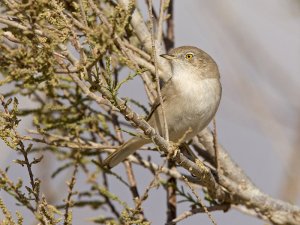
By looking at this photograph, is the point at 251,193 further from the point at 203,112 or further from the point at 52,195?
the point at 52,195

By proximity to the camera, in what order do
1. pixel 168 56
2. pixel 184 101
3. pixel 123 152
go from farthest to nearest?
pixel 168 56 < pixel 184 101 < pixel 123 152

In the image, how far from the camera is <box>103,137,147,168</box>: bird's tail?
4742mm

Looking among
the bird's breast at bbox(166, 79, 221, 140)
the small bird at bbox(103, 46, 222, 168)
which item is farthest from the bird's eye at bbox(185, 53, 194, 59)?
the bird's breast at bbox(166, 79, 221, 140)

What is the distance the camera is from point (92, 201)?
5.16 metres

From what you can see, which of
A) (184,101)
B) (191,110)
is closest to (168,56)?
(184,101)

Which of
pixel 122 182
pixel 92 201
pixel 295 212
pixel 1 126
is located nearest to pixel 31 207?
pixel 1 126

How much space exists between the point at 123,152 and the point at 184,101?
0.65 m

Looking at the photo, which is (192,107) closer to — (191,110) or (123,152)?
(191,110)

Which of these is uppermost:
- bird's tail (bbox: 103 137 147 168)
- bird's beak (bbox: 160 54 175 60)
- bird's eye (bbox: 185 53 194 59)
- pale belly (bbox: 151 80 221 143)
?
bird's eye (bbox: 185 53 194 59)

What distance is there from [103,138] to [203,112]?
87 centimetres

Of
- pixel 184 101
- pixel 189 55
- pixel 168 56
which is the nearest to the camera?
pixel 184 101

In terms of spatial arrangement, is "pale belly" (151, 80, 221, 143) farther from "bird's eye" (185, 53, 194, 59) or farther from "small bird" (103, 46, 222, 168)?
"bird's eye" (185, 53, 194, 59)

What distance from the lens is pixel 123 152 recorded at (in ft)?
15.7

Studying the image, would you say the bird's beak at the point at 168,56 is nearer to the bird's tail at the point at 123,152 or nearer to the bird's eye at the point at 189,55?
the bird's eye at the point at 189,55
